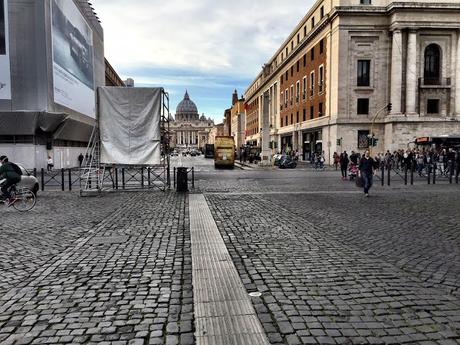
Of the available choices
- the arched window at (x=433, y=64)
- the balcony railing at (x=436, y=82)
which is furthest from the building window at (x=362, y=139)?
the arched window at (x=433, y=64)

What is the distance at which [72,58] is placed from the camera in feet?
142

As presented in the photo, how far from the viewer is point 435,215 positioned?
35.7ft

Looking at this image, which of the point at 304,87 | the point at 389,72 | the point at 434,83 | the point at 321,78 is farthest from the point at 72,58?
the point at 434,83

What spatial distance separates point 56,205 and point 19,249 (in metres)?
6.31

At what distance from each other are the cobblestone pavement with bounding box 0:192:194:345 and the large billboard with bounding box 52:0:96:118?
3245 centimetres

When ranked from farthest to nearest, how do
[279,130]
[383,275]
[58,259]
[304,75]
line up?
1. [279,130]
2. [304,75]
3. [58,259]
4. [383,275]

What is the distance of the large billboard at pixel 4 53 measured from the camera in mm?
34781

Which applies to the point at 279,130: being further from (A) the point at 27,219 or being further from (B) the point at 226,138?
(A) the point at 27,219

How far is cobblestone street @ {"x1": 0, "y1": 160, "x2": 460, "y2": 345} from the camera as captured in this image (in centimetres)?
393

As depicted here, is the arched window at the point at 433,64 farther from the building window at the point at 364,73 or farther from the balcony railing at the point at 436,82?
the building window at the point at 364,73

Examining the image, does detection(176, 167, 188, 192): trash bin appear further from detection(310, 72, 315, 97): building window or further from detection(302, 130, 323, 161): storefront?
detection(310, 72, 315, 97): building window

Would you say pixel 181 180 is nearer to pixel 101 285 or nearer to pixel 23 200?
pixel 23 200

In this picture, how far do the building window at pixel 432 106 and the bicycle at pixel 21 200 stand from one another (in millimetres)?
41811

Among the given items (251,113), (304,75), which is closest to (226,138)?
(304,75)
